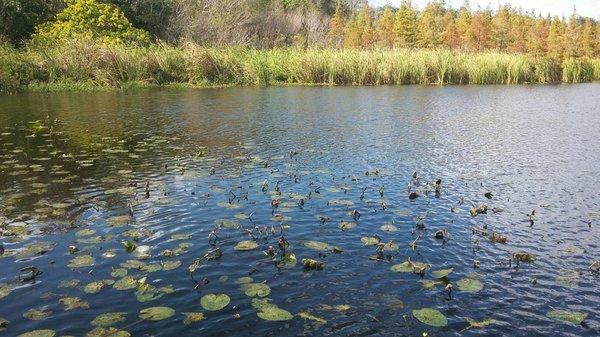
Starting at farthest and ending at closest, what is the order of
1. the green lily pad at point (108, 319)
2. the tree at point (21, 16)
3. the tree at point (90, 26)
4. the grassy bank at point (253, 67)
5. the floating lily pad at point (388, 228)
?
1. the tree at point (21, 16)
2. the tree at point (90, 26)
3. the grassy bank at point (253, 67)
4. the floating lily pad at point (388, 228)
5. the green lily pad at point (108, 319)

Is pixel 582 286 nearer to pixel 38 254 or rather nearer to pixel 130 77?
pixel 38 254

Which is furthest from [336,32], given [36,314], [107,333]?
[107,333]

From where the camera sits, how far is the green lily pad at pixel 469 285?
5730 millimetres

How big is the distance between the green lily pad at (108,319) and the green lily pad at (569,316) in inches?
182

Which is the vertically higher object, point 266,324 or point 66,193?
point 66,193

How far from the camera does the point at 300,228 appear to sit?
7703 millimetres

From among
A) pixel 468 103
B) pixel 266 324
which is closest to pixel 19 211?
pixel 266 324

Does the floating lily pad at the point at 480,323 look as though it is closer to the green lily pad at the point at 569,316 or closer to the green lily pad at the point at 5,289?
the green lily pad at the point at 569,316

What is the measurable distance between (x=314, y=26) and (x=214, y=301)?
6698cm

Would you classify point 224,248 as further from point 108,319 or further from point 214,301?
point 108,319

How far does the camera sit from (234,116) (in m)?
19.9

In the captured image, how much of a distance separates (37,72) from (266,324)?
3082 cm

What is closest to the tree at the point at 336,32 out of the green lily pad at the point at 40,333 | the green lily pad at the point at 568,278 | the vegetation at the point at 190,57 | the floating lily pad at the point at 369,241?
the vegetation at the point at 190,57

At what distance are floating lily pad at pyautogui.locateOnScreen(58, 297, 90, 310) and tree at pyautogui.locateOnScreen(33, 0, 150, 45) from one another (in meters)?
31.4
